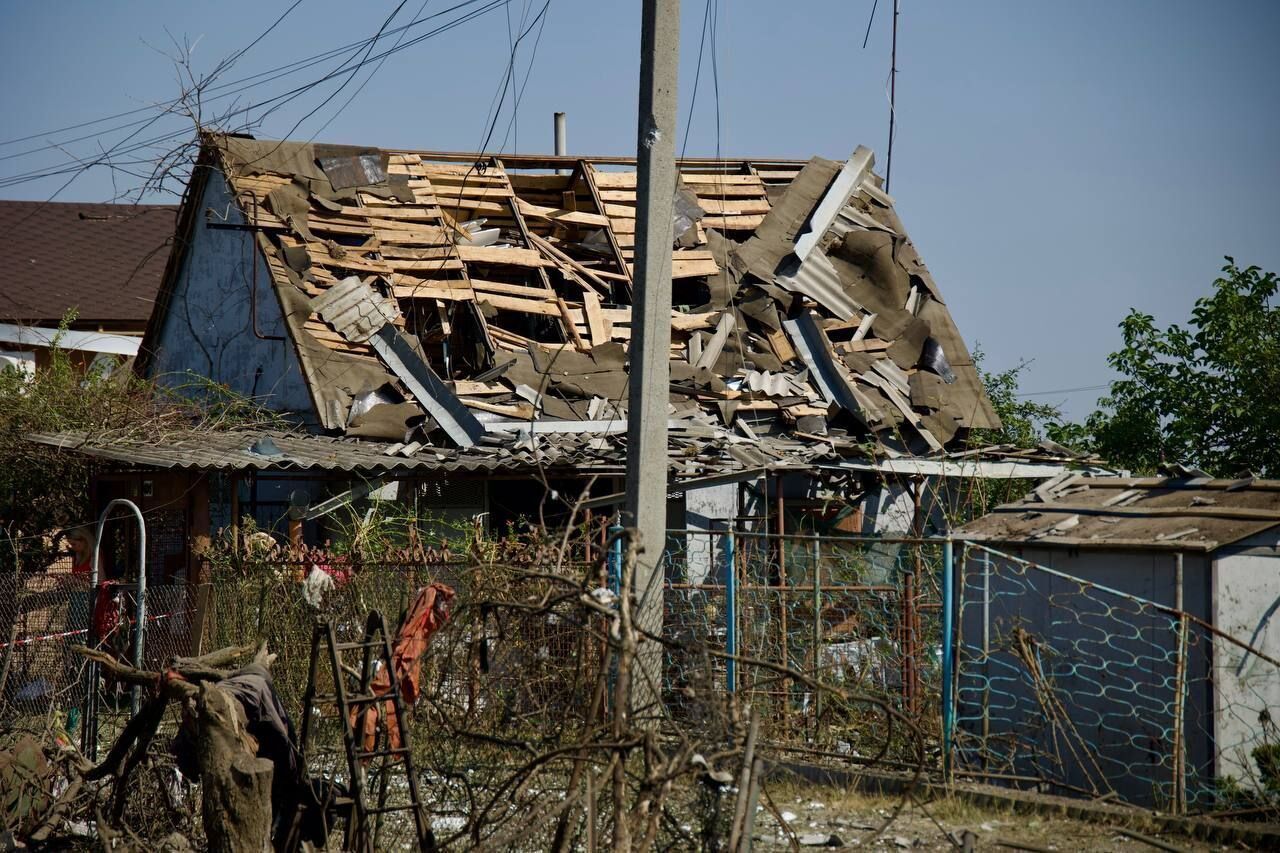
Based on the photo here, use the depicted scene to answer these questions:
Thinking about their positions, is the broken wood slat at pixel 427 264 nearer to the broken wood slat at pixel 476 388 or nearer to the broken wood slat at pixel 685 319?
the broken wood slat at pixel 476 388

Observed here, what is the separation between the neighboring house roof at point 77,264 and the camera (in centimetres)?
2503

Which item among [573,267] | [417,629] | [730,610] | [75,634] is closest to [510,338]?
[573,267]

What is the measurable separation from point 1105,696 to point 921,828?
4.60ft

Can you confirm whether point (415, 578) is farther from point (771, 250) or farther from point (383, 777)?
point (771, 250)

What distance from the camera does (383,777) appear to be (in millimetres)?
6121

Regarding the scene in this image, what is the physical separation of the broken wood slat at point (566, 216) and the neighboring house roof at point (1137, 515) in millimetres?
10027

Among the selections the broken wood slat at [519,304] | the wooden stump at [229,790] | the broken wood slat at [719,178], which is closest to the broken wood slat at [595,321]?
the broken wood slat at [519,304]

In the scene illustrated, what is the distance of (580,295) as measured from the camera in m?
17.4

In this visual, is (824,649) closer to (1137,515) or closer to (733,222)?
(1137,515)

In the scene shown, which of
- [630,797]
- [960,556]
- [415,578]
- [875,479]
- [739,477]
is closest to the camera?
[630,797]

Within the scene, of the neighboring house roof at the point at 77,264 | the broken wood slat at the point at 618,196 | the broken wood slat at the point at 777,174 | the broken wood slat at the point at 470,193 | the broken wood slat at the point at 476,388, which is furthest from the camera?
the neighboring house roof at the point at 77,264

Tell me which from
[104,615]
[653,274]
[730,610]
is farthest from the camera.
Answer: [104,615]

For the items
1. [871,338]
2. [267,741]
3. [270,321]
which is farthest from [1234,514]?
[270,321]

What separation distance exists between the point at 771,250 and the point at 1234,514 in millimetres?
10872
